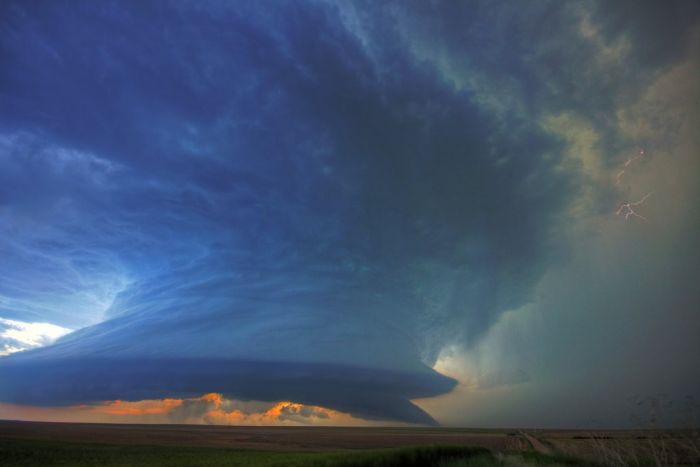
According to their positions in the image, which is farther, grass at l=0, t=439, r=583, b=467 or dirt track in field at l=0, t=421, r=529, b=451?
dirt track in field at l=0, t=421, r=529, b=451

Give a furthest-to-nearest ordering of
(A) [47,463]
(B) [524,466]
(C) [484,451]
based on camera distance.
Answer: (C) [484,451]
(A) [47,463]
(B) [524,466]

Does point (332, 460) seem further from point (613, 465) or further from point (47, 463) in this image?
point (47, 463)

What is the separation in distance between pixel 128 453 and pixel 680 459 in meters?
70.9

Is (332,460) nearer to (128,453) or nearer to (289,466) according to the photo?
(289,466)

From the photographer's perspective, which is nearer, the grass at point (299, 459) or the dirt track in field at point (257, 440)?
the grass at point (299, 459)

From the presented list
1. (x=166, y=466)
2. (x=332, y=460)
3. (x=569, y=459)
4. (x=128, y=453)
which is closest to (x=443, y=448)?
(x=569, y=459)

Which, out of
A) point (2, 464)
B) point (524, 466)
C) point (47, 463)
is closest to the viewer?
point (524, 466)

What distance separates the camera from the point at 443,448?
215 ft

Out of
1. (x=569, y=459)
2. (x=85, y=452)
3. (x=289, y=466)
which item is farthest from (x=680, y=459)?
(x=85, y=452)

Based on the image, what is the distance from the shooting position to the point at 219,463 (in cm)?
5150

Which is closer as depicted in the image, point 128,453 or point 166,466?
point 166,466

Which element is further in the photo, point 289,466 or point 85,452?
point 85,452

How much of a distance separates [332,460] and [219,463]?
15.2 metres

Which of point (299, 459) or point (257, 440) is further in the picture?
point (257, 440)
